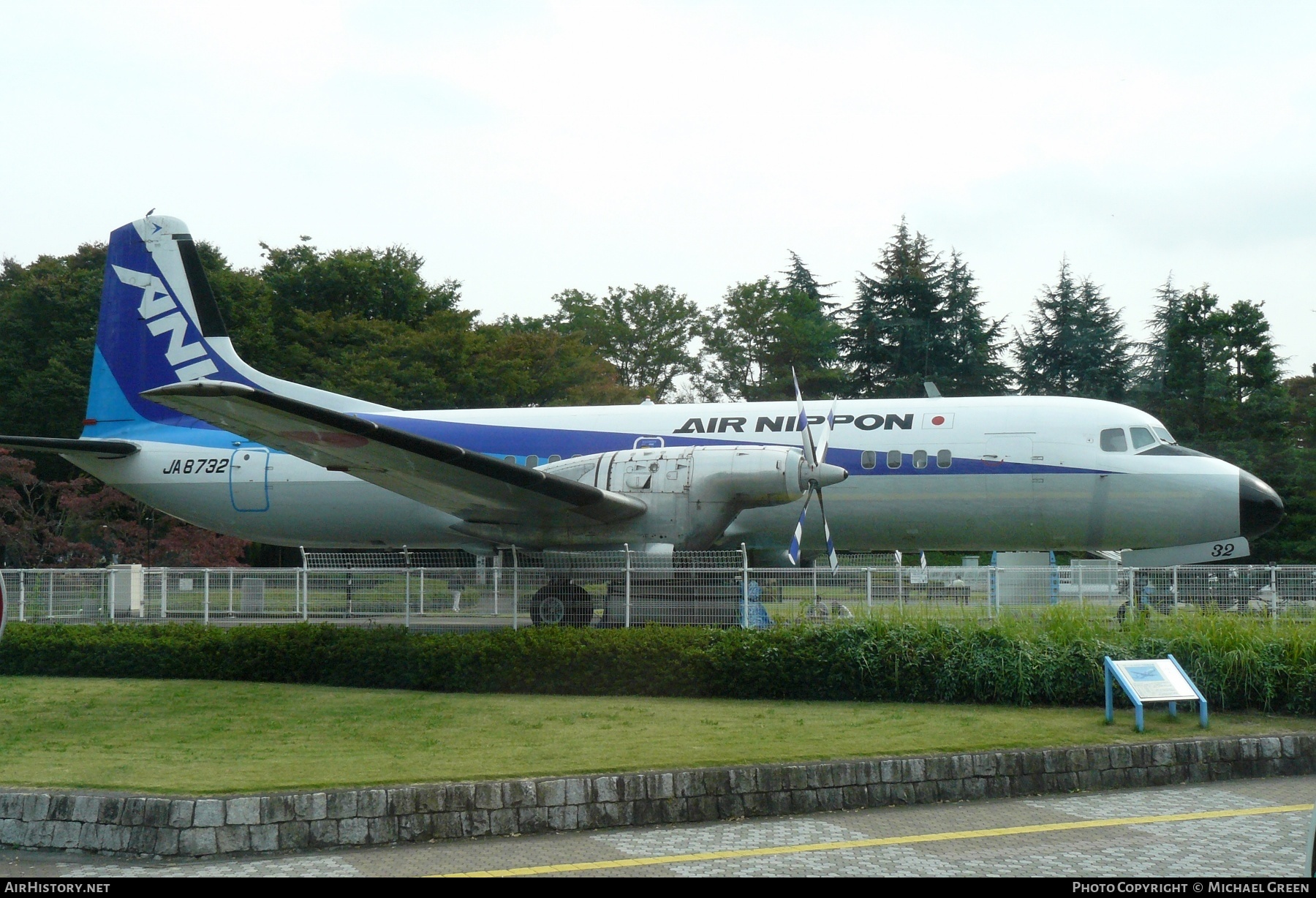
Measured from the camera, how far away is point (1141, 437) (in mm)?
16609

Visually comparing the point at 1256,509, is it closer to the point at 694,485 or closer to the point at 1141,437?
the point at 1141,437

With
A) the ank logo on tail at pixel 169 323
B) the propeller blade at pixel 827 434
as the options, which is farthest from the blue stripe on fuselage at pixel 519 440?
the ank logo on tail at pixel 169 323

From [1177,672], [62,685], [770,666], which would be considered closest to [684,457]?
[770,666]

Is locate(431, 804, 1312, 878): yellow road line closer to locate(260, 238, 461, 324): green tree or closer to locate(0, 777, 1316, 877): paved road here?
locate(0, 777, 1316, 877): paved road

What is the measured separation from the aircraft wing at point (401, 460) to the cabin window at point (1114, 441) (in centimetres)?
687

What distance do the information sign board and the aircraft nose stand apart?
20.1 ft

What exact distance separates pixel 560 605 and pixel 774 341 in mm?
44292

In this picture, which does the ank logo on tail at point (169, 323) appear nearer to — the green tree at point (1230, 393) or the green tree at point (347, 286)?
the green tree at point (347, 286)

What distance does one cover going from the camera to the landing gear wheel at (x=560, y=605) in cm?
1538

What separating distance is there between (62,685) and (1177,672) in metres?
12.6

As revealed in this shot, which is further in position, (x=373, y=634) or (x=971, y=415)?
(x=971, y=415)

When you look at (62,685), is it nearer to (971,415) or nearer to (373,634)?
(373,634)

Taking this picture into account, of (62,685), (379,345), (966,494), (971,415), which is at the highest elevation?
(379,345)

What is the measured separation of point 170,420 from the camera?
68.0 ft
